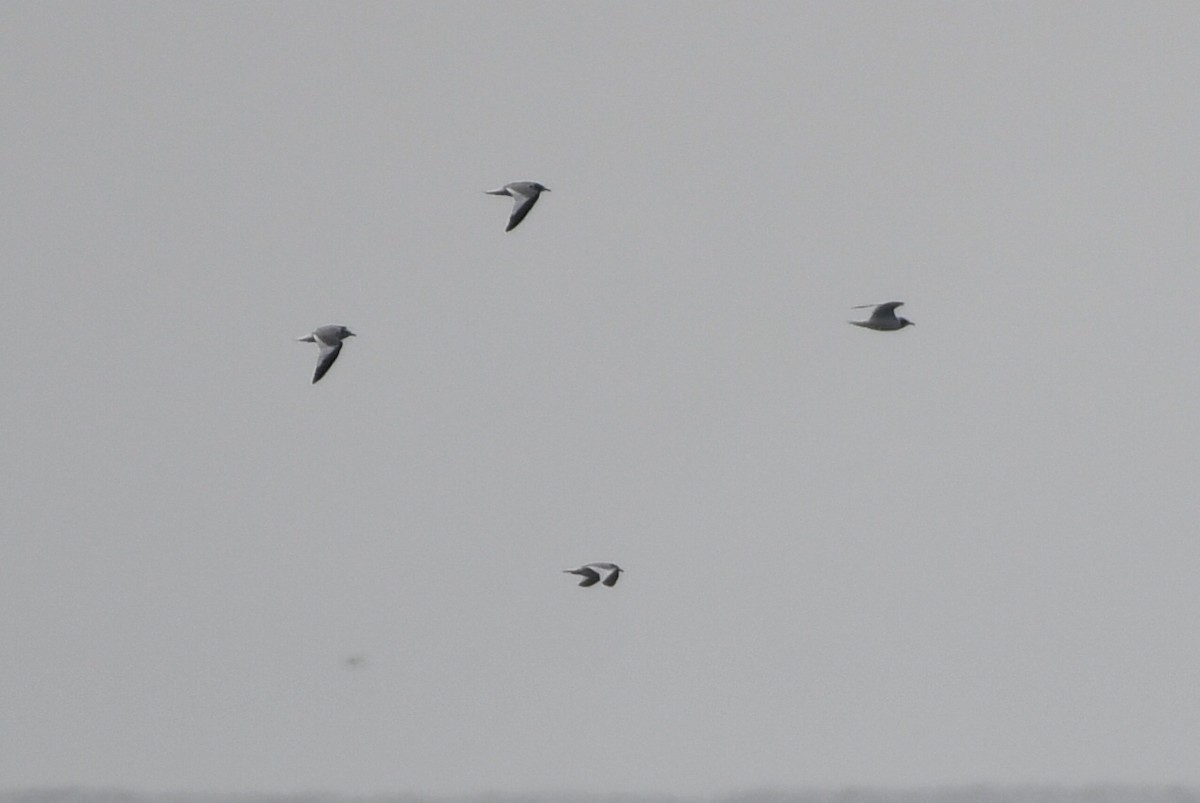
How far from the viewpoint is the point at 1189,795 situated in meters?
158

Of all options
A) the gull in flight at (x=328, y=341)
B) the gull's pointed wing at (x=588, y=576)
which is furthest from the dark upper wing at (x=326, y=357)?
the gull's pointed wing at (x=588, y=576)

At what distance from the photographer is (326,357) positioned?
66062 millimetres

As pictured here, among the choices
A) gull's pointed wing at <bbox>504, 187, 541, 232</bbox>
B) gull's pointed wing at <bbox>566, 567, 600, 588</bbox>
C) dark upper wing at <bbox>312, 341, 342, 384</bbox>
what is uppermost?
gull's pointed wing at <bbox>504, 187, 541, 232</bbox>

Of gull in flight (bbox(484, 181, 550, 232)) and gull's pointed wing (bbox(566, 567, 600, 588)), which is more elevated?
gull in flight (bbox(484, 181, 550, 232))

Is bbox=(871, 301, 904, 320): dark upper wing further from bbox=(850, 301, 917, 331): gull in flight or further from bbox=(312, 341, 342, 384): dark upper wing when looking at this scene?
bbox=(312, 341, 342, 384): dark upper wing

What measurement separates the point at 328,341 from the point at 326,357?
0.82 metres

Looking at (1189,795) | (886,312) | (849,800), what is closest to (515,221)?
(886,312)

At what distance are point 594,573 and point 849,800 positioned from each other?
294 feet

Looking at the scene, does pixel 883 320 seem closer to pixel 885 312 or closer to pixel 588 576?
pixel 885 312

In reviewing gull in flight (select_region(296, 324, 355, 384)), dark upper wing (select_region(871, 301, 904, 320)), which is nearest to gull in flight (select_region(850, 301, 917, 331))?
dark upper wing (select_region(871, 301, 904, 320))

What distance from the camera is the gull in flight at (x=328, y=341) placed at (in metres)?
65.7

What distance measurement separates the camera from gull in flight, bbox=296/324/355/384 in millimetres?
65688

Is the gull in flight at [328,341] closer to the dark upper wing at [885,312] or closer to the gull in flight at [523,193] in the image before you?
the gull in flight at [523,193]

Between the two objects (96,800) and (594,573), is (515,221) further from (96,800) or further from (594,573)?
(96,800)
